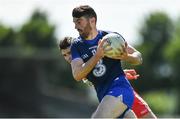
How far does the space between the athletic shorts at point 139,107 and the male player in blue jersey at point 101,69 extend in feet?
0.51

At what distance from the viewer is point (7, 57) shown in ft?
213

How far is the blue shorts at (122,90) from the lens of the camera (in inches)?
454

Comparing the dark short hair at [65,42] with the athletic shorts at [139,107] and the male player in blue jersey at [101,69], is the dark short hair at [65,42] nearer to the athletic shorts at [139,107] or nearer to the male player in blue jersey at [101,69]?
the male player in blue jersey at [101,69]

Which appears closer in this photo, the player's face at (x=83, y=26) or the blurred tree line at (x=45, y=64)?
the player's face at (x=83, y=26)

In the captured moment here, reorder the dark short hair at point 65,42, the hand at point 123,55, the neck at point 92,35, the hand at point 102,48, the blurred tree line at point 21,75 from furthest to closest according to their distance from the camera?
the blurred tree line at point 21,75, the dark short hair at point 65,42, the neck at point 92,35, the hand at point 123,55, the hand at point 102,48

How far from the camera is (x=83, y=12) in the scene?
38.4ft

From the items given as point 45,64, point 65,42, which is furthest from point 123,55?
point 45,64

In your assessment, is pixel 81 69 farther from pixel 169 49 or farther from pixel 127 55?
pixel 169 49

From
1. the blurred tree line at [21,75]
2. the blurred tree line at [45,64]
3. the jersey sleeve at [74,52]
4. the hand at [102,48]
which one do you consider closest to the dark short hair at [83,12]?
the jersey sleeve at [74,52]

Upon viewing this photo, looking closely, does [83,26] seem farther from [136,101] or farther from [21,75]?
[21,75]

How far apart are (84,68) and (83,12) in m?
0.86

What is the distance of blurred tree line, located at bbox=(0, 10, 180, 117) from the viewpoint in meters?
62.6

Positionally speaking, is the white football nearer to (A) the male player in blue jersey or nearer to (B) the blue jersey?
(A) the male player in blue jersey

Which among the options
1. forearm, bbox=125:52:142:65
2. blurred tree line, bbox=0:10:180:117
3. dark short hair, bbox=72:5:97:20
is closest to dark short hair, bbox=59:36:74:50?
dark short hair, bbox=72:5:97:20
